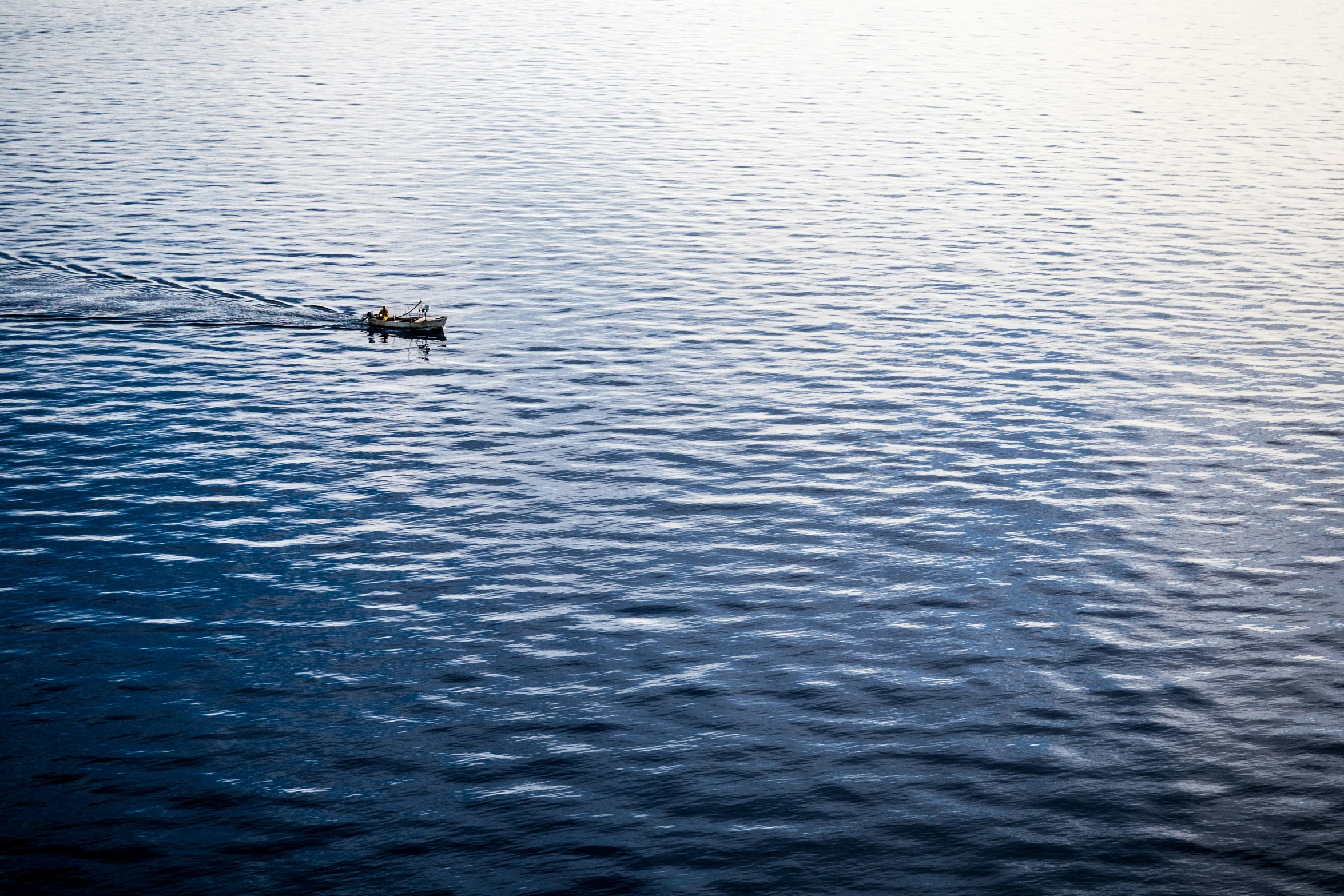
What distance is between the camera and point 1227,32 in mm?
195125

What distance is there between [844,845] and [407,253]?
5925 centimetres

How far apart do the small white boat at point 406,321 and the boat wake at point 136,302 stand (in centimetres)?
208

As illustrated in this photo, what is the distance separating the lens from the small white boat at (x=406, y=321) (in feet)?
228

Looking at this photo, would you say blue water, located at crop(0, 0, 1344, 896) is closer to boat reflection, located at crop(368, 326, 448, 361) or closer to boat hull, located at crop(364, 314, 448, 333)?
boat reflection, located at crop(368, 326, 448, 361)

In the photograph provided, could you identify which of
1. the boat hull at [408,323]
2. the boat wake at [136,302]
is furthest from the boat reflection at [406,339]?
the boat wake at [136,302]

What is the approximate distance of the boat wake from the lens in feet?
236

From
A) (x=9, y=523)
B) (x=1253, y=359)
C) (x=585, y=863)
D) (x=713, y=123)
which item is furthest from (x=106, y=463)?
(x=713, y=123)

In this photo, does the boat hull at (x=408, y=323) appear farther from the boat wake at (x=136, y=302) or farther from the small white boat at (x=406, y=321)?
the boat wake at (x=136, y=302)

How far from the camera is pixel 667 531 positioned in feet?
164

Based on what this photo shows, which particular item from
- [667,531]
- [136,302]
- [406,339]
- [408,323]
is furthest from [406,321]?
[667,531]

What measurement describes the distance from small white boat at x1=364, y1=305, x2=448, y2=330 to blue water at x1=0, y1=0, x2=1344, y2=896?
3.12 ft

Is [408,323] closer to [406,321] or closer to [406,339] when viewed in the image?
[406,321]

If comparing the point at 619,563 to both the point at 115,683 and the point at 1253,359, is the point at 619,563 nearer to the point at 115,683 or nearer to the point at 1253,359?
the point at 115,683

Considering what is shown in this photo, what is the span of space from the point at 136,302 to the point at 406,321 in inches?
631
